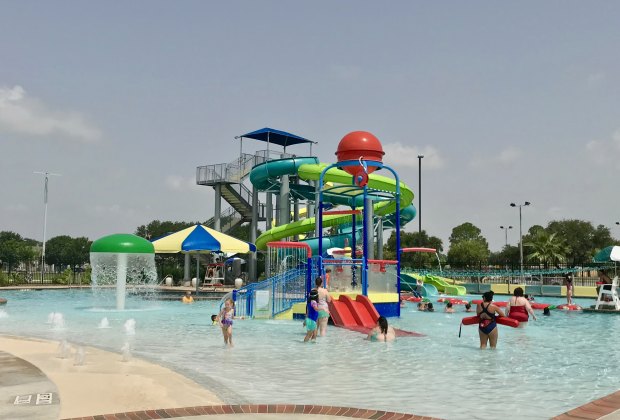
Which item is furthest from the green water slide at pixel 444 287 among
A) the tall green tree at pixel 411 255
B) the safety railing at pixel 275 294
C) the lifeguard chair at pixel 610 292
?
the tall green tree at pixel 411 255

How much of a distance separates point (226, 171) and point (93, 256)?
18.8 m

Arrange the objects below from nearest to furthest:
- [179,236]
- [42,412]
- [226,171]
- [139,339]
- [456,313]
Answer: [42,412] → [139,339] → [456,313] → [179,236] → [226,171]

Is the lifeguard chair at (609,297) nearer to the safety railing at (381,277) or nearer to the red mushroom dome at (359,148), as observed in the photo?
the safety railing at (381,277)

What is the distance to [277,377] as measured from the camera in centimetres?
848

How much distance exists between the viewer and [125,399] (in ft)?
20.8

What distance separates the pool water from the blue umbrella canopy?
8.59m

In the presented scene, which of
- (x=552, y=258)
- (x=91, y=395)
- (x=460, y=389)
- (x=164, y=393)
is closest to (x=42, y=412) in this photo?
(x=91, y=395)

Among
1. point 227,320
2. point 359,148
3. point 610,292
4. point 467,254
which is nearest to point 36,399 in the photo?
point 227,320

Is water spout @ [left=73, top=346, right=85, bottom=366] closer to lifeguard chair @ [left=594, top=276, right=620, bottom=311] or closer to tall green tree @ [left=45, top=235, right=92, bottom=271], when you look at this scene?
lifeguard chair @ [left=594, top=276, right=620, bottom=311]

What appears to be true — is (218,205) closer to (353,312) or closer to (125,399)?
(353,312)

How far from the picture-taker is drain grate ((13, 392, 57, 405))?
237 inches

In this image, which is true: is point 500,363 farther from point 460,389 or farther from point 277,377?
point 277,377

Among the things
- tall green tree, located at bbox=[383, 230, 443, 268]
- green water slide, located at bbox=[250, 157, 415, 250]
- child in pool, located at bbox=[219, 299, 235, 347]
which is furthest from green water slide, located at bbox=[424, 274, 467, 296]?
child in pool, located at bbox=[219, 299, 235, 347]

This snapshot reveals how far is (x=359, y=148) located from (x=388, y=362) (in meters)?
11.7
